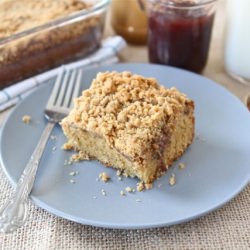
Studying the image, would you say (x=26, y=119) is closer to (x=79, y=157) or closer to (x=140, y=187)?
(x=79, y=157)

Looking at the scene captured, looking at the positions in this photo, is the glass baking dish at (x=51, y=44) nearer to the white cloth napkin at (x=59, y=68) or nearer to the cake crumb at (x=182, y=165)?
the white cloth napkin at (x=59, y=68)

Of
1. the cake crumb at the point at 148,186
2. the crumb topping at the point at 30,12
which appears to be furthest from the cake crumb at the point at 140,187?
the crumb topping at the point at 30,12

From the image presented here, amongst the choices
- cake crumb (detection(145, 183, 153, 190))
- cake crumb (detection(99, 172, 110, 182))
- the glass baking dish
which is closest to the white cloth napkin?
the glass baking dish

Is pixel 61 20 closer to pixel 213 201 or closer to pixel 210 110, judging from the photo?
pixel 210 110

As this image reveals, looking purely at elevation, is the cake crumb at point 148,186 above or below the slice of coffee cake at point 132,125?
below

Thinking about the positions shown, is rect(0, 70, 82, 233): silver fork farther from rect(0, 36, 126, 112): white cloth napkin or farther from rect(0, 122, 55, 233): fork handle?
rect(0, 36, 126, 112): white cloth napkin

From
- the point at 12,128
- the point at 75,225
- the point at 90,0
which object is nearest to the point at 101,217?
the point at 75,225
